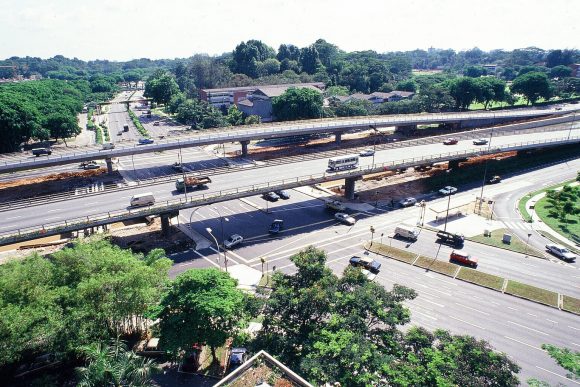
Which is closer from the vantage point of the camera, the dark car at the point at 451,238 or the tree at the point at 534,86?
the dark car at the point at 451,238

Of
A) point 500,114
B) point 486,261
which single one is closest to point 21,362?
point 486,261

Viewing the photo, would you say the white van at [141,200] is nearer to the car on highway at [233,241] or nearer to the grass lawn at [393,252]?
the car on highway at [233,241]

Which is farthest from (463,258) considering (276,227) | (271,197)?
(271,197)

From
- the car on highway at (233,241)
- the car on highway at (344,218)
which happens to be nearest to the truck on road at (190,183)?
the car on highway at (233,241)

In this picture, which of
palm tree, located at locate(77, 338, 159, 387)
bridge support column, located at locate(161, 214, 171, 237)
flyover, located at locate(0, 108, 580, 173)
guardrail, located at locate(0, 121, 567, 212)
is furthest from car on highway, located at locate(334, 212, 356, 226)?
palm tree, located at locate(77, 338, 159, 387)

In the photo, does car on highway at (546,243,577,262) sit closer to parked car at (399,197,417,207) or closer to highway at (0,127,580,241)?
parked car at (399,197,417,207)

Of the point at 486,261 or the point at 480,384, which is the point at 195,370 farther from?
the point at 486,261
